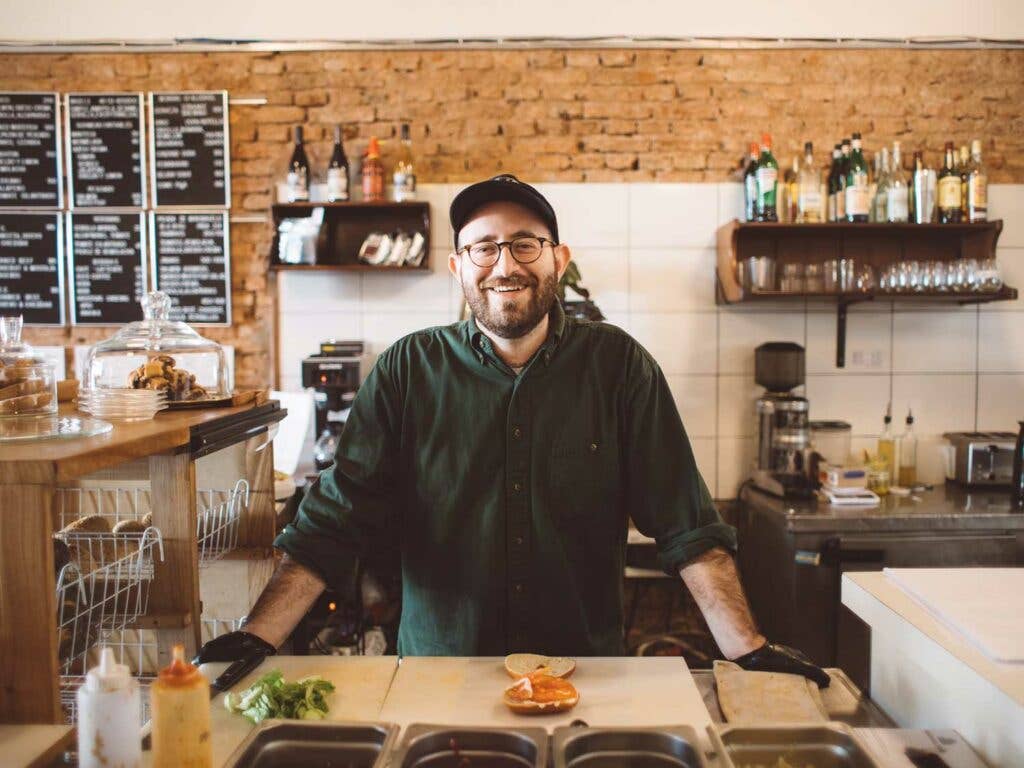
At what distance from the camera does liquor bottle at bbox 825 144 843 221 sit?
3.56 m

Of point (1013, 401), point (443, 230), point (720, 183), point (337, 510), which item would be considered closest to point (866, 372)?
point (1013, 401)

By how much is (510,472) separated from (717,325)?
2333 millimetres

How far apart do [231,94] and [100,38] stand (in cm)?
70

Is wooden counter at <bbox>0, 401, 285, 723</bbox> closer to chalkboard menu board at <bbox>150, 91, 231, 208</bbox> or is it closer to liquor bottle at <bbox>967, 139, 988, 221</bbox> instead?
chalkboard menu board at <bbox>150, 91, 231, 208</bbox>

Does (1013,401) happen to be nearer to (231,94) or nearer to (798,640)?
(798,640)

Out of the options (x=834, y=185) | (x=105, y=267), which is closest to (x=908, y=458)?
(x=834, y=185)

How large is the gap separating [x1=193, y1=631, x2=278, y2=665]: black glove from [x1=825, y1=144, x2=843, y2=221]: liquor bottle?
10.4ft

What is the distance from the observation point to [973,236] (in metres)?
3.59

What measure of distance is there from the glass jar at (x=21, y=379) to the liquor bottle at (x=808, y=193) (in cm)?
303

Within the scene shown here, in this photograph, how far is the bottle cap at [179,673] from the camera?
888 mm

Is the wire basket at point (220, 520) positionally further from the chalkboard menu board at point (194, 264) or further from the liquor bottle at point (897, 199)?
the liquor bottle at point (897, 199)

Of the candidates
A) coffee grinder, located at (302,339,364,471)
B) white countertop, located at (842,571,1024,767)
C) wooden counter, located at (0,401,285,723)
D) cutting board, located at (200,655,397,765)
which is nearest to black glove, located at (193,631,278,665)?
cutting board, located at (200,655,397,765)

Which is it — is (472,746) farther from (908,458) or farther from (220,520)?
(908,458)

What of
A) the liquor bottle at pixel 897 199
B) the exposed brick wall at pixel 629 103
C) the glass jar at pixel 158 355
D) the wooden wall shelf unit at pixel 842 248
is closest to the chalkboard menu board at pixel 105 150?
the exposed brick wall at pixel 629 103
